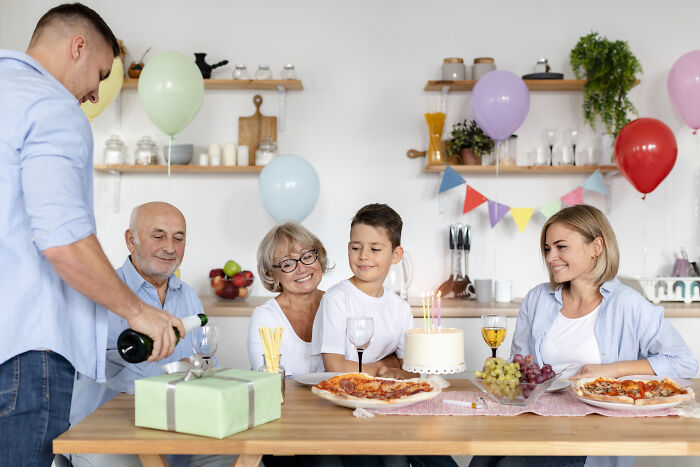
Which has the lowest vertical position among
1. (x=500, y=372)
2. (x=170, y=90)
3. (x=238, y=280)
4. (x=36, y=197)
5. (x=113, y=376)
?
(x=113, y=376)

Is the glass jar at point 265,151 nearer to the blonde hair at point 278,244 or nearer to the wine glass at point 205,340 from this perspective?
the blonde hair at point 278,244

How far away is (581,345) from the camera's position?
1940 millimetres

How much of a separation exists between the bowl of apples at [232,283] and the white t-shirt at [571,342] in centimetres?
180

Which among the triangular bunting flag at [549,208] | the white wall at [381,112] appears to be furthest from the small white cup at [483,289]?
the triangular bunting flag at [549,208]

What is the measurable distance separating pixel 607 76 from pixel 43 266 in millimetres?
3042

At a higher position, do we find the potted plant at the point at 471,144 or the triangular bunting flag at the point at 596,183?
the potted plant at the point at 471,144

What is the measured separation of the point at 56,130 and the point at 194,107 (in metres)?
1.96

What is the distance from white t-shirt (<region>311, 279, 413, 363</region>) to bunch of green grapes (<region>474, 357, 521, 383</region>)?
55cm

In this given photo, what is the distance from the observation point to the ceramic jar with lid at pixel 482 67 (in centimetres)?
360

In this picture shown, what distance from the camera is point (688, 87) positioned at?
3.26 metres

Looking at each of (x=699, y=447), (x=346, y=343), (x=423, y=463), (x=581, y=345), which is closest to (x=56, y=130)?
(x=346, y=343)

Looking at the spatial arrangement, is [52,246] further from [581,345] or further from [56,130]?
[581,345]

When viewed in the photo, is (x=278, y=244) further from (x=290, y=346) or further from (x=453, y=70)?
(x=453, y=70)

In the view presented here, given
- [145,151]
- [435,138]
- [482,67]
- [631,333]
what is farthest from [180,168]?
[631,333]
